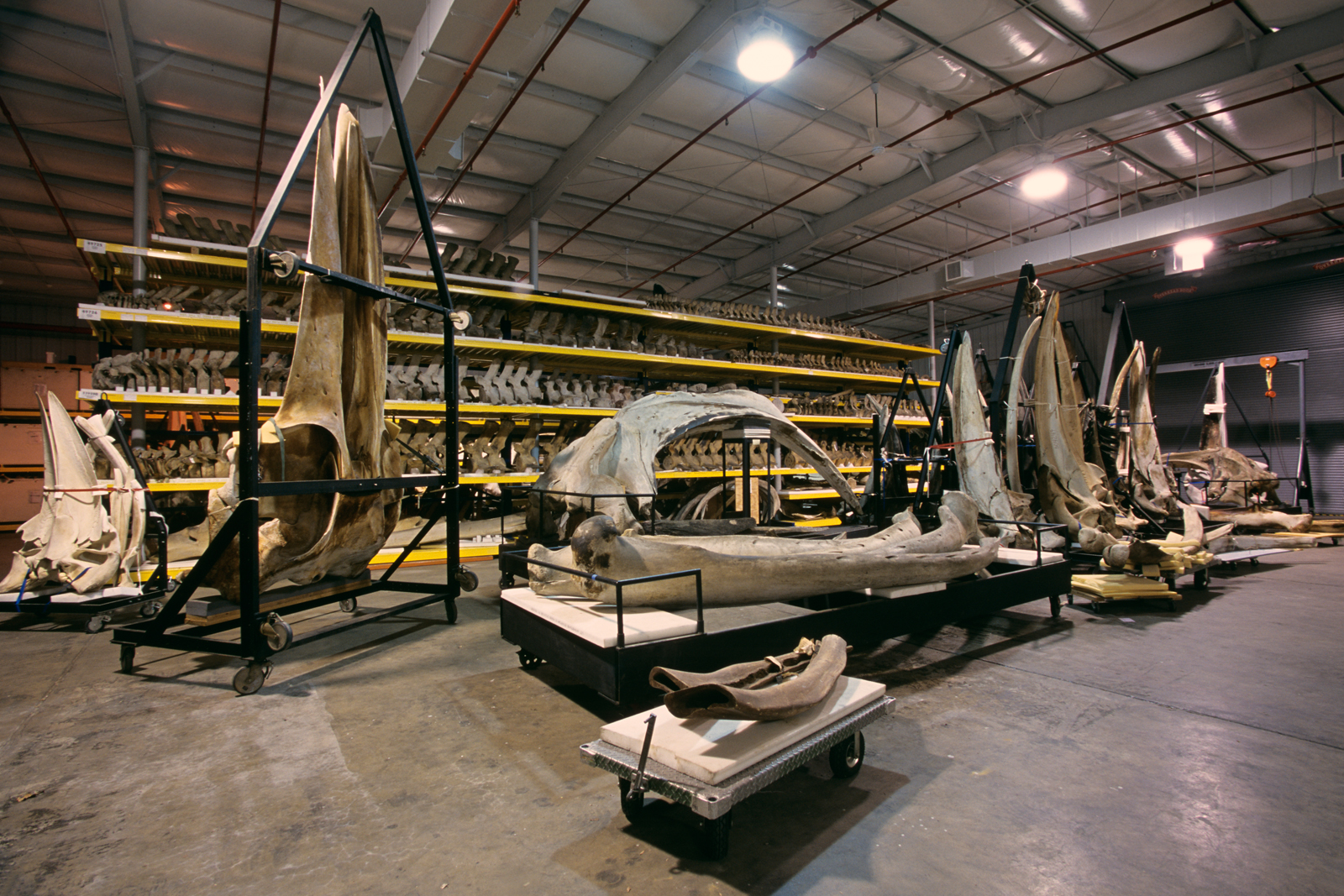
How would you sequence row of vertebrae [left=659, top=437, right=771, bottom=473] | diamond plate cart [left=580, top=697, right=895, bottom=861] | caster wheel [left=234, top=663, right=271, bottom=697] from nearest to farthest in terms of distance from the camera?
diamond plate cart [left=580, top=697, right=895, bottom=861], caster wheel [left=234, top=663, right=271, bottom=697], row of vertebrae [left=659, top=437, right=771, bottom=473]

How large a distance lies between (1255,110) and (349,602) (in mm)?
13036

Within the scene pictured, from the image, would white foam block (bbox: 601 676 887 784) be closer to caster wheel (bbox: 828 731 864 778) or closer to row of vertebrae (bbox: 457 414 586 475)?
caster wheel (bbox: 828 731 864 778)

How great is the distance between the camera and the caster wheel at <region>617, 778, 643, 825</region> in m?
1.98

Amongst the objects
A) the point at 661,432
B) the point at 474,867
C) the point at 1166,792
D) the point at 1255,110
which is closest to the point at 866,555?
the point at 1166,792

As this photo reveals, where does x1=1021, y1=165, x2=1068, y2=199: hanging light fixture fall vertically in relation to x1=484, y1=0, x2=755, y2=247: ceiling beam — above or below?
below

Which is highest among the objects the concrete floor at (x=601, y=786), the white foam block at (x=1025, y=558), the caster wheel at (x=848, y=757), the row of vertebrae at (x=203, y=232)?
the row of vertebrae at (x=203, y=232)

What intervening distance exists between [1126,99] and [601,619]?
952 centimetres

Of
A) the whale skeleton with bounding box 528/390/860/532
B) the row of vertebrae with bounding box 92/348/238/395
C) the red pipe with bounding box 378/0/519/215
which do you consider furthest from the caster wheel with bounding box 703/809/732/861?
the row of vertebrae with bounding box 92/348/238/395

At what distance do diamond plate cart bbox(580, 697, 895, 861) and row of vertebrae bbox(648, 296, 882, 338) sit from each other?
7817 millimetres

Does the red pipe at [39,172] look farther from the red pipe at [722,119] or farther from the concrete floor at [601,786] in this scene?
the red pipe at [722,119]

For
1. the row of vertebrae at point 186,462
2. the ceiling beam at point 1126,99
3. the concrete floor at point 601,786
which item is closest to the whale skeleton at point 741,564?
the concrete floor at point 601,786

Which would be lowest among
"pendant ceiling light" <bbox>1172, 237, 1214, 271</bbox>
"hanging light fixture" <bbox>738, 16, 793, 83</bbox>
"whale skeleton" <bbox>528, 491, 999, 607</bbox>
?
"whale skeleton" <bbox>528, 491, 999, 607</bbox>

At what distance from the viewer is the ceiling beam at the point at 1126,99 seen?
695 centimetres

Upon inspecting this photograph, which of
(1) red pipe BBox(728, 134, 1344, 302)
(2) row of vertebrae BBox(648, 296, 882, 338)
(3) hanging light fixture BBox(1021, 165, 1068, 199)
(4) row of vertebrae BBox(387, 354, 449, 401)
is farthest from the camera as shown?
(1) red pipe BBox(728, 134, 1344, 302)
